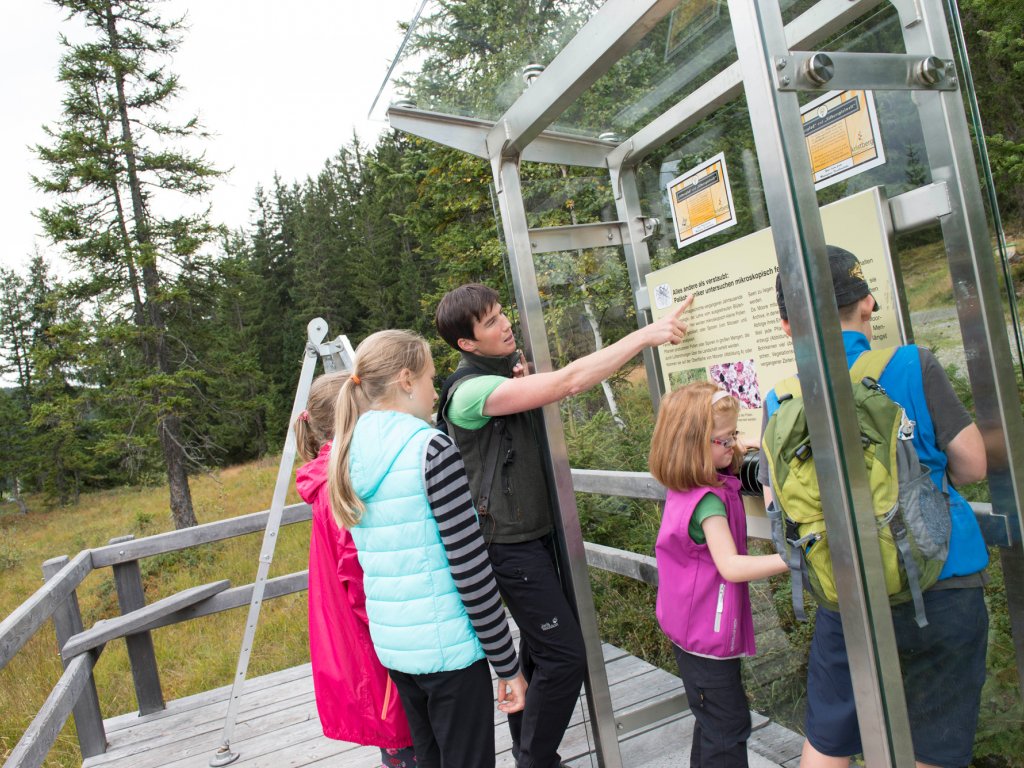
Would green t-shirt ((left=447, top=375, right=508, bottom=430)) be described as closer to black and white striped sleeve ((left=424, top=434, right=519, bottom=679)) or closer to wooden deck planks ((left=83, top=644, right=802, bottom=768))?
black and white striped sleeve ((left=424, top=434, right=519, bottom=679))

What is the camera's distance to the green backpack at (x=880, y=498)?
1425 millimetres

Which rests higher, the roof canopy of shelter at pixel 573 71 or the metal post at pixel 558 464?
the roof canopy of shelter at pixel 573 71

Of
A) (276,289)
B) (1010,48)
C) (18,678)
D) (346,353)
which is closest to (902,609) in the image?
(346,353)

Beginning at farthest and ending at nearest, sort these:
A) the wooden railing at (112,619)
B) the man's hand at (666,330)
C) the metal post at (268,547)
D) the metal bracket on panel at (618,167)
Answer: the metal post at (268,547)
the wooden railing at (112,619)
the metal bracket on panel at (618,167)
the man's hand at (666,330)

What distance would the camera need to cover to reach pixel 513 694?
7.06 ft

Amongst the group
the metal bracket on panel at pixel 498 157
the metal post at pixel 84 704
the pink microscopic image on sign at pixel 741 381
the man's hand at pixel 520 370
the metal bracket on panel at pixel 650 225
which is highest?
the metal bracket on panel at pixel 498 157

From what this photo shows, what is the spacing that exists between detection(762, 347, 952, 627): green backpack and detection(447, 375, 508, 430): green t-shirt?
980 millimetres

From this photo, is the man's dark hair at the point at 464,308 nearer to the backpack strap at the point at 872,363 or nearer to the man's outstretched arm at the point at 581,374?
the man's outstretched arm at the point at 581,374

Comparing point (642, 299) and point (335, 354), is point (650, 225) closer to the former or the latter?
point (642, 299)

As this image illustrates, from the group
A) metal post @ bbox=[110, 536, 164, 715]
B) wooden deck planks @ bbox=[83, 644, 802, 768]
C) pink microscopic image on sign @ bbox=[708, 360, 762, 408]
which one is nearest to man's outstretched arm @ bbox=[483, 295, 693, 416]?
pink microscopic image on sign @ bbox=[708, 360, 762, 408]

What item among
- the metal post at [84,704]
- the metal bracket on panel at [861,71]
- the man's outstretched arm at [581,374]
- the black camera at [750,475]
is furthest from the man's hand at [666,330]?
the metal post at [84,704]

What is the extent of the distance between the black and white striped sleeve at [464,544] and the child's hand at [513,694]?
0.37 ft

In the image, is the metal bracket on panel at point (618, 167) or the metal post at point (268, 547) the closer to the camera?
the metal bracket on panel at point (618, 167)

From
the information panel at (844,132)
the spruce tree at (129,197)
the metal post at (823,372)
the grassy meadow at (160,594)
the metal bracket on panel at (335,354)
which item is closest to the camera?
the metal post at (823,372)
